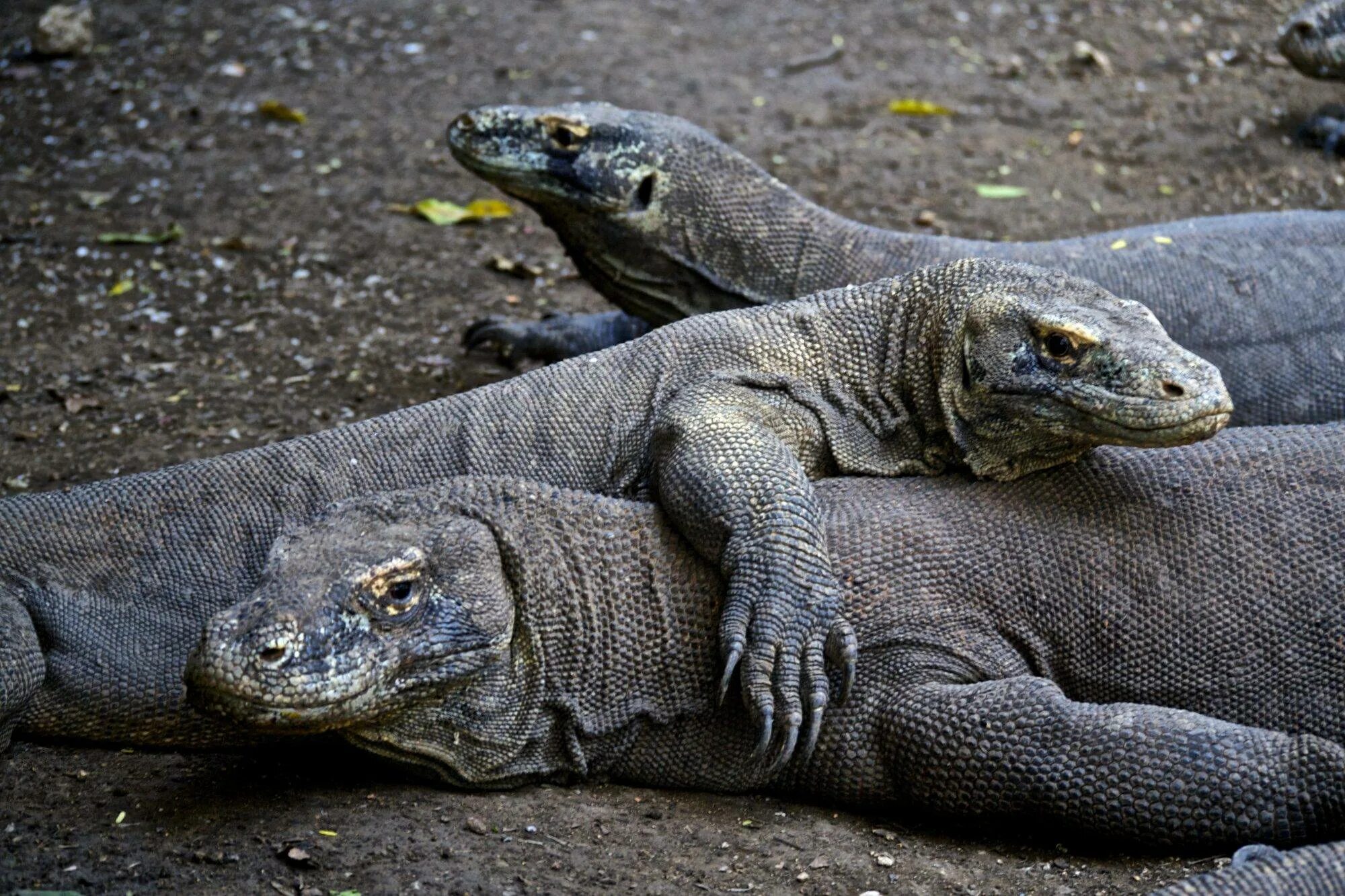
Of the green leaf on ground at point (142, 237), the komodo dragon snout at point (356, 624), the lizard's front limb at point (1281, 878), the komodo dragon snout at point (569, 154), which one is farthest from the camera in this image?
the green leaf on ground at point (142, 237)

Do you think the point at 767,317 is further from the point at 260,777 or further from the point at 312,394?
the point at 312,394

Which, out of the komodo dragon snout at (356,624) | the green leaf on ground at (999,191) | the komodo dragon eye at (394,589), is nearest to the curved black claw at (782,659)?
the komodo dragon snout at (356,624)

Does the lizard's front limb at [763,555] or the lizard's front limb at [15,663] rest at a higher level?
the lizard's front limb at [763,555]

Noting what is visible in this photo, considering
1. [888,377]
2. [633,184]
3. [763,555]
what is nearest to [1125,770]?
[763,555]

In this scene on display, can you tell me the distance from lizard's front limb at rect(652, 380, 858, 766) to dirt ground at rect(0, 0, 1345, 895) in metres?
0.34

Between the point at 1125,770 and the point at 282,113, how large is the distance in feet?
22.8

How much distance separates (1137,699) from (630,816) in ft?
4.14

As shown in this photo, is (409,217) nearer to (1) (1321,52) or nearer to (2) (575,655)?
(2) (575,655)

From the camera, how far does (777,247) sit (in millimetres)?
5559

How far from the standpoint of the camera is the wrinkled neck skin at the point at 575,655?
3.56 metres

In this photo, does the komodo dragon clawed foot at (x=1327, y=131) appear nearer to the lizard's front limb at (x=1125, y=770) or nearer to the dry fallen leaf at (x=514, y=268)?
the dry fallen leaf at (x=514, y=268)

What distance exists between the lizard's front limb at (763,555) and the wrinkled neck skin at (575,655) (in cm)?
13

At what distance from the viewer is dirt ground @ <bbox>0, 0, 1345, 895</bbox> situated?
341 cm

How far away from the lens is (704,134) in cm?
568
